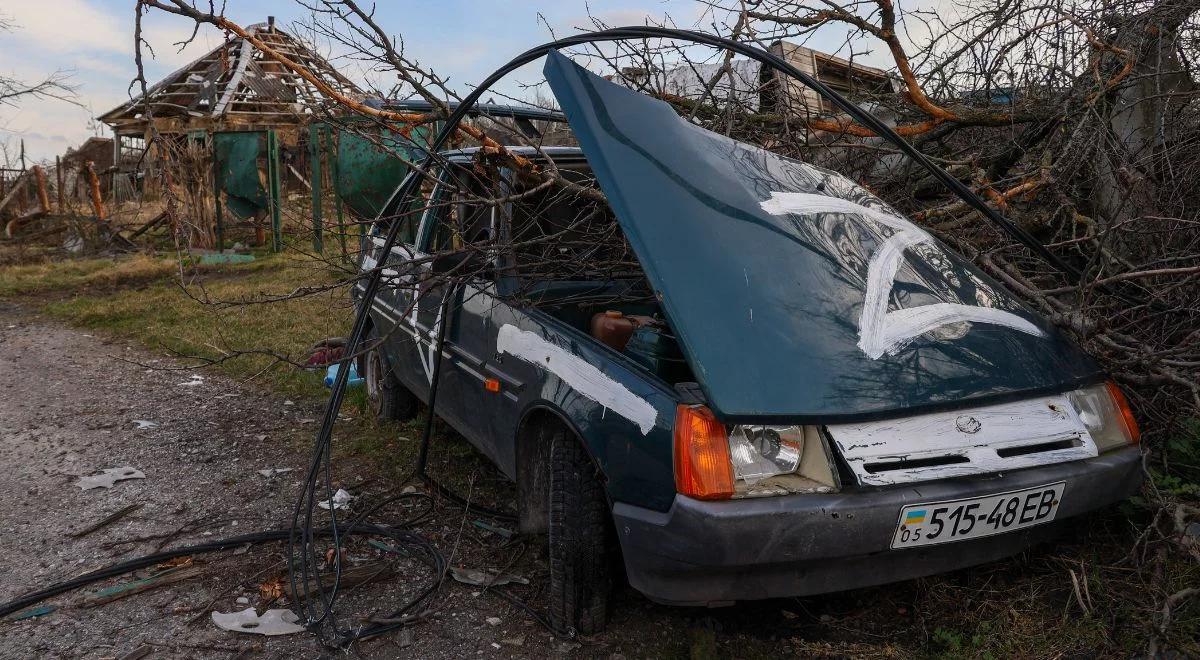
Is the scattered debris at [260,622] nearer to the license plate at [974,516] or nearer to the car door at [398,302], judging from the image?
the car door at [398,302]

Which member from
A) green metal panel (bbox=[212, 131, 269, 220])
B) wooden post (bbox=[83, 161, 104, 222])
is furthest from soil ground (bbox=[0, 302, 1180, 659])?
wooden post (bbox=[83, 161, 104, 222])

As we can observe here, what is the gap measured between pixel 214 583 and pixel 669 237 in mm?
2235

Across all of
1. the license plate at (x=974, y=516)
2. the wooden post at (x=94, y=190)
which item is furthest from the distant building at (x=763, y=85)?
the wooden post at (x=94, y=190)

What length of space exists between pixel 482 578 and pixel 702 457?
1392 millimetres

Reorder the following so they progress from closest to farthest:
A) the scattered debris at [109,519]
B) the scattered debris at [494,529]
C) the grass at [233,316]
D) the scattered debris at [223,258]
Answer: the scattered debris at [494,529] → the scattered debris at [109,519] → the grass at [233,316] → the scattered debris at [223,258]

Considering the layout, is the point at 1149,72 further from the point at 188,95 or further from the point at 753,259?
the point at 188,95

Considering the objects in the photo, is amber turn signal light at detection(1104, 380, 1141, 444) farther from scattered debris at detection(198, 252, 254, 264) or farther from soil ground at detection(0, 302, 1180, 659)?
scattered debris at detection(198, 252, 254, 264)

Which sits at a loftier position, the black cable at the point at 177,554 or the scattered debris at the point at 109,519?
the black cable at the point at 177,554

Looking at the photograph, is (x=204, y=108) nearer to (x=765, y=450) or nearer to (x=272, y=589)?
(x=272, y=589)

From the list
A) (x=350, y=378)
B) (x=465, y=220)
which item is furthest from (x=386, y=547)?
(x=350, y=378)

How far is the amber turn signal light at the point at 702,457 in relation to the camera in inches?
88.8

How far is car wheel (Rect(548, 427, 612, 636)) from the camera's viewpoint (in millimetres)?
2729

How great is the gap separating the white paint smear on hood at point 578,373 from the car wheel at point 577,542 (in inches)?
8.2

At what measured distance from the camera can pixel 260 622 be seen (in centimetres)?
299
